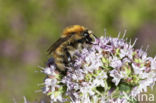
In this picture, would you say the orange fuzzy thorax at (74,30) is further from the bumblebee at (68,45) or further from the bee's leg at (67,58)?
the bee's leg at (67,58)

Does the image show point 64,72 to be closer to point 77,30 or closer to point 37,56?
point 77,30

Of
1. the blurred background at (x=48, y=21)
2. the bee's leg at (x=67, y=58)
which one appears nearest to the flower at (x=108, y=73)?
the bee's leg at (x=67, y=58)

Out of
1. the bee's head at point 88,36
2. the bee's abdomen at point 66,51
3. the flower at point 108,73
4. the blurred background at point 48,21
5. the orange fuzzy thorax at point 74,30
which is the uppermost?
the blurred background at point 48,21

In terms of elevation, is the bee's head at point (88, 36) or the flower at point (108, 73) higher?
the bee's head at point (88, 36)

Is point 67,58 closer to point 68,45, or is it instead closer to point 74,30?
point 68,45

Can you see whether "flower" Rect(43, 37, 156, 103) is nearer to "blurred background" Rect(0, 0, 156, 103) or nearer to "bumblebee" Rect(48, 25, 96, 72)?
"bumblebee" Rect(48, 25, 96, 72)

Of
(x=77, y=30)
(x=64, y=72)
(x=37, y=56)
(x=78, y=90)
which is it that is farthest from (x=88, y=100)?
(x=37, y=56)

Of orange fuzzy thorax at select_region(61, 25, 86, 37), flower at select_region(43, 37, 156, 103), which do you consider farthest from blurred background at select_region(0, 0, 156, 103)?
flower at select_region(43, 37, 156, 103)

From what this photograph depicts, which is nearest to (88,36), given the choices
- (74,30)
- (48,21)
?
(74,30)
